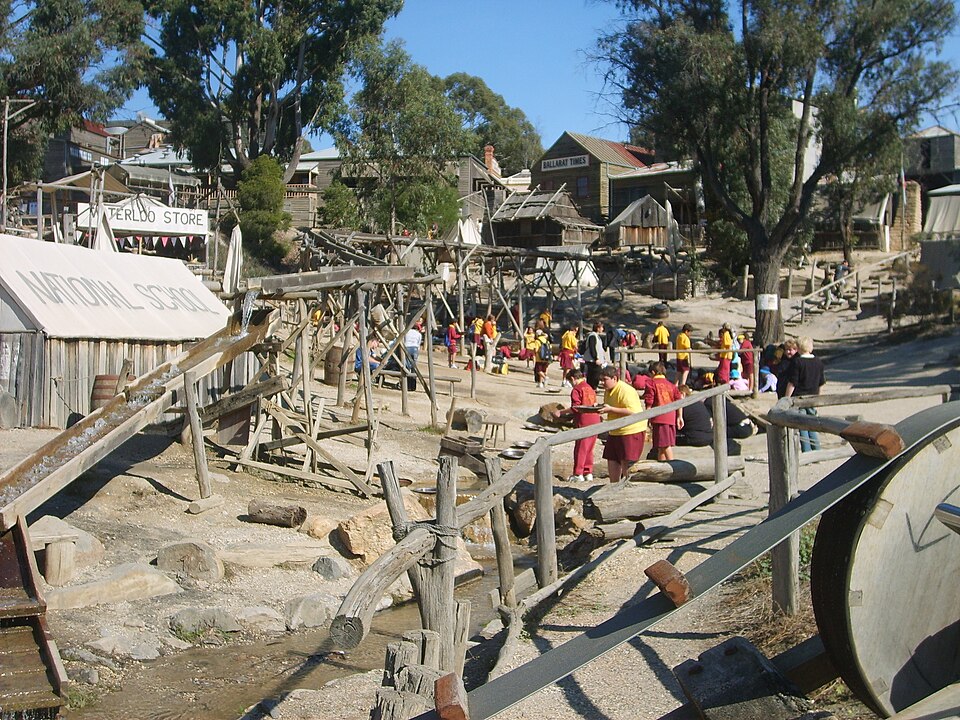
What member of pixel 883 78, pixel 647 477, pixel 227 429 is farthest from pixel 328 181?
pixel 647 477

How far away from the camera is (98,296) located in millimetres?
14930

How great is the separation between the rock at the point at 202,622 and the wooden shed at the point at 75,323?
5887mm

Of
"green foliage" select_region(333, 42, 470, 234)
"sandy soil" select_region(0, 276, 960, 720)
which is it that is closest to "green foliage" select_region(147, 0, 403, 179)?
"green foliage" select_region(333, 42, 470, 234)

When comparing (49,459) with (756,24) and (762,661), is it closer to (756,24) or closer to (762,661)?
(762,661)

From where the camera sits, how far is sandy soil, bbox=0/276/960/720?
602 centimetres

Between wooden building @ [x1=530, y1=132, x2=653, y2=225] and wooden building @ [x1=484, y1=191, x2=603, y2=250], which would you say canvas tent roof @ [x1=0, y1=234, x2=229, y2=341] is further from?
wooden building @ [x1=530, y1=132, x2=653, y2=225]

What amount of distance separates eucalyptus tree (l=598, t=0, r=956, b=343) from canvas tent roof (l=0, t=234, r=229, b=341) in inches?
594

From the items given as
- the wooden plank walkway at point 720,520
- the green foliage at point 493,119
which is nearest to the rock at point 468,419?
the wooden plank walkway at point 720,520

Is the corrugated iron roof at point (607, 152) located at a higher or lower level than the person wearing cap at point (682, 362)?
higher

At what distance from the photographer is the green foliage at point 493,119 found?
242 ft

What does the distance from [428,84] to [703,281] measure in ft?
48.6

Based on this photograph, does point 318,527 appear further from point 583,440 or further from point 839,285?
point 839,285

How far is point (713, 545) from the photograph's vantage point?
7949 millimetres

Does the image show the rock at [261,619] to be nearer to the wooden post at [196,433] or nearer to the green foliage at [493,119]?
the wooden post at [196,433]
